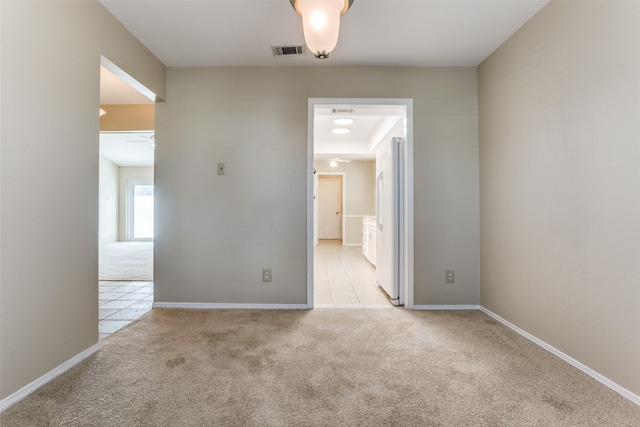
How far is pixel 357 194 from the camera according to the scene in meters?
8.13

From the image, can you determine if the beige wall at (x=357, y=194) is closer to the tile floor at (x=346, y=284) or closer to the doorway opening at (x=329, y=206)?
the doorway opening at (x=329, y=206)

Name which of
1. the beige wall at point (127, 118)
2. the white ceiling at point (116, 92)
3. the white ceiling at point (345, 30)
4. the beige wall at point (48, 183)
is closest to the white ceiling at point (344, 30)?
the white ceiling at point (345, 30)

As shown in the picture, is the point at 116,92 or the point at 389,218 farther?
the point at 116,92

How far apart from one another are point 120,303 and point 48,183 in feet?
6.01

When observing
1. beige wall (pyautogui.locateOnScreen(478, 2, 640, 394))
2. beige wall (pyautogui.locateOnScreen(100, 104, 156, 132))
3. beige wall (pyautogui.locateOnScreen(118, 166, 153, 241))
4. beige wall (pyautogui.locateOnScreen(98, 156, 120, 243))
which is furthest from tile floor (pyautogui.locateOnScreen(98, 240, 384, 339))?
beige wall (pyautogui.locateOnScreen(118, 166, 153, 241))

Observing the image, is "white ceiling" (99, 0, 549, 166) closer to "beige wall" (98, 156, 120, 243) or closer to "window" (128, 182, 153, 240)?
"beige wall" (98, 156, 120, 243)

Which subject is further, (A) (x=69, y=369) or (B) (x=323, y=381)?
(A) (x=69, y=369)

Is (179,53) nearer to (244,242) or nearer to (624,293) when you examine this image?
(244,242)

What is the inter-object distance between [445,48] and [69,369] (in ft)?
11.7

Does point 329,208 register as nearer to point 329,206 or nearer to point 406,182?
point 329,206

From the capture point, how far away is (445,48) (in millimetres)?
2482

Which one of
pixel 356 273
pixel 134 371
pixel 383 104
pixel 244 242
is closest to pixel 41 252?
pixel 134 371

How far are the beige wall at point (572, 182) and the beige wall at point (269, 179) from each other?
1.16 ft

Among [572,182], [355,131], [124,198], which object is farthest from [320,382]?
[124,198]
